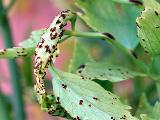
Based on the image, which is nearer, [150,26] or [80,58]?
[150,26]

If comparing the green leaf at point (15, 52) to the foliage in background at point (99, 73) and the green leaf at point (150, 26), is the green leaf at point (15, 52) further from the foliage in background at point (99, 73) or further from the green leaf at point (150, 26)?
the green leaf at point (150, 26)

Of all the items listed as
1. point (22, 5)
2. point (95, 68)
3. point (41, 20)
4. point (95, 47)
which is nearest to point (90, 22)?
point (95, 68)

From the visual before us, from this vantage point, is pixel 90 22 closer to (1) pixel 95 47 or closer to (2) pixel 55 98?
(2) pixel 55 98

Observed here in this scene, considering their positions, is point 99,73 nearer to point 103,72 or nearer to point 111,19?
point 103,72

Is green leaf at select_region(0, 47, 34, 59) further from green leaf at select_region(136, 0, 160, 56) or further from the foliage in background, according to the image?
green leaf at select_region(136, 0, 160, 56)

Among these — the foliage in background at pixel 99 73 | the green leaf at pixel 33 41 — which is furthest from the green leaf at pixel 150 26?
the green leaf at pixel 33 41

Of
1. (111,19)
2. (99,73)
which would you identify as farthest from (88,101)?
(111,19)
